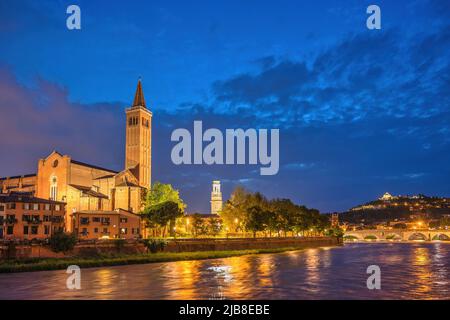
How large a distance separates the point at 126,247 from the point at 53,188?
231 feet

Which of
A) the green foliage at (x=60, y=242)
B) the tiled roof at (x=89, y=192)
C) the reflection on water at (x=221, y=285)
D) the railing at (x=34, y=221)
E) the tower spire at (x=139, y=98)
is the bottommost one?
the reflection on water at (x=221, y=285)

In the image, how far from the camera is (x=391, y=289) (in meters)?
41.2

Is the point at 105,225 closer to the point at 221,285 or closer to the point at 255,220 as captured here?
the point at 255,220

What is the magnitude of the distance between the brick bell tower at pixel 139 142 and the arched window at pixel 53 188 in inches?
1420

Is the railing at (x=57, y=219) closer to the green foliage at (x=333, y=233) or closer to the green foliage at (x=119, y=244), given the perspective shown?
the green foliage at (x=119, y=244)

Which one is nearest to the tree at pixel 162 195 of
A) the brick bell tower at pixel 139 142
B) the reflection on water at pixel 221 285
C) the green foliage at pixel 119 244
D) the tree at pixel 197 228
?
the tree at pixel 197 228

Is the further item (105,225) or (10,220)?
(105,225)

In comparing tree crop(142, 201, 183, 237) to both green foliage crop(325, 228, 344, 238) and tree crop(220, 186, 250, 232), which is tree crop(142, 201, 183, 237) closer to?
tree crop(220, 186, 250, 232)

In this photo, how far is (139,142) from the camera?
172m

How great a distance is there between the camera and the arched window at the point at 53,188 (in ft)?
444

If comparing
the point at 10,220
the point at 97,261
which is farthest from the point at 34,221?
the point at 97,261

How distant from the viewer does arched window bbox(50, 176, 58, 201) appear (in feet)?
444
